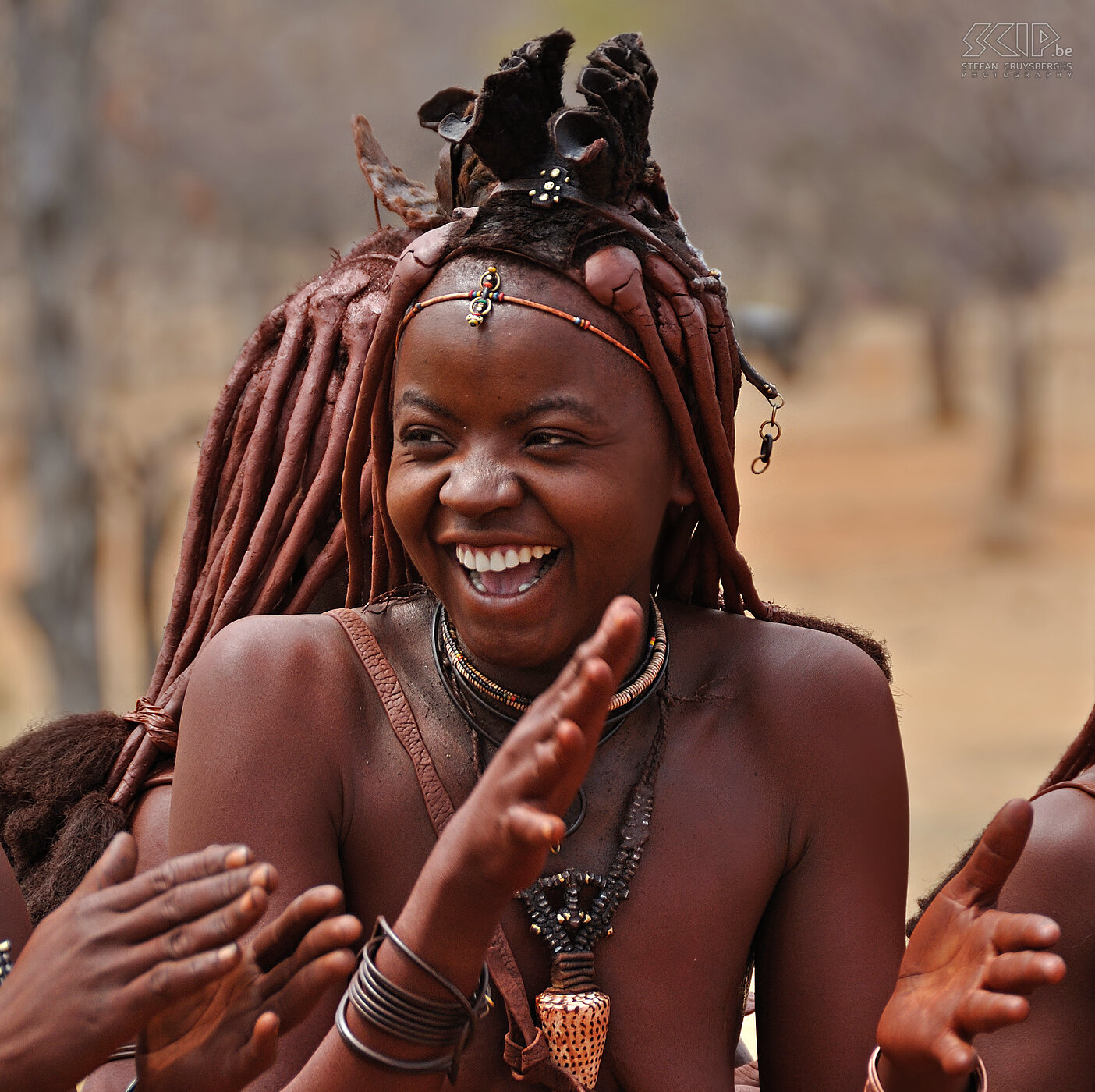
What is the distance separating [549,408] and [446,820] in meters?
0.63

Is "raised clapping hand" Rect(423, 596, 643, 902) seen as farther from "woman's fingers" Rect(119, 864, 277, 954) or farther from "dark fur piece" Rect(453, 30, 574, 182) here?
"dark fur piece" Rect(453, 30, 574, 182)

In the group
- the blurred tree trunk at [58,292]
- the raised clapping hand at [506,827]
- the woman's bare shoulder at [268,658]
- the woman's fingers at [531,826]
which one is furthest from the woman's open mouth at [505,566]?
the blurred tree trunk at [58,292]

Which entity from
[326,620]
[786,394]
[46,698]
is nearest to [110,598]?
[46,698]

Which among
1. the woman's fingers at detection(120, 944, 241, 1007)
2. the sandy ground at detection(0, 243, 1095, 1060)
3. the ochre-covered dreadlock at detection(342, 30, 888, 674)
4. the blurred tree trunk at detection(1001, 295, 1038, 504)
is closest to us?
the woman's fingers at detection(120, 944, 241, 1007)

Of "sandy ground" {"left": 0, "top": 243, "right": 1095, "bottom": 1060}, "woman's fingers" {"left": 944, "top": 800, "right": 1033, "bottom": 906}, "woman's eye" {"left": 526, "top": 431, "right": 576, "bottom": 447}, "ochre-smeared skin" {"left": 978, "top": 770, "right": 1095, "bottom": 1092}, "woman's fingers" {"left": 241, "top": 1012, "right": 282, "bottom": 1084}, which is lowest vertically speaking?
"sandy ground" {"left": 0, "top": 243, "right": 1095, "bottom": 1060}

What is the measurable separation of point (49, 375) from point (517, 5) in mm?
7262

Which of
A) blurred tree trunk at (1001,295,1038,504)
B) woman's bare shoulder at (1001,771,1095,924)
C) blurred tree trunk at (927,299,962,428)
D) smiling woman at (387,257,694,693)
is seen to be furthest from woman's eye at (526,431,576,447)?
blurred tree trunk at (927,299,962,428)

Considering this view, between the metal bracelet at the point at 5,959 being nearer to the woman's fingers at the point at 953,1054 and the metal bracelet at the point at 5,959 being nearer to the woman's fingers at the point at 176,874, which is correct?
the woman's fingers at the point at 176,874

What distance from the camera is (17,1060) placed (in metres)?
1.87

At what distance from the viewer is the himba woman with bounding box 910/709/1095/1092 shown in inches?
98.0

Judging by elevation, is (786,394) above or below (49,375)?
below

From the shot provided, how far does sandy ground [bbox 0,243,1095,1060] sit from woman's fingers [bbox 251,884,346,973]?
586 cm

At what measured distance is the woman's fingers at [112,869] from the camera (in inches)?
75.7

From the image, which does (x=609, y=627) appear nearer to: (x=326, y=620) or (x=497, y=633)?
(x=497, y=633)
